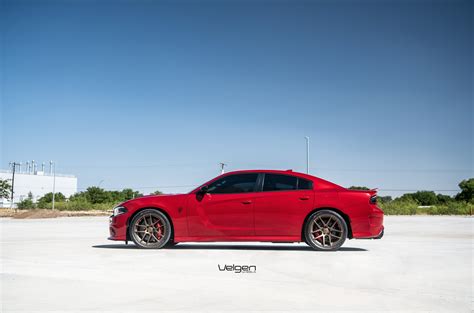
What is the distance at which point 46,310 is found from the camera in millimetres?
4727

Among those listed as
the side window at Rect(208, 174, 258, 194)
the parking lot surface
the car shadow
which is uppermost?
the side window at Rect(208, 174, 258, 194)

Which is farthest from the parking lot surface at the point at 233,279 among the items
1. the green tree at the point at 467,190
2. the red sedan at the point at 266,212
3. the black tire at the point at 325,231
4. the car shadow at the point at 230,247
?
the green tree at the point at 467,190

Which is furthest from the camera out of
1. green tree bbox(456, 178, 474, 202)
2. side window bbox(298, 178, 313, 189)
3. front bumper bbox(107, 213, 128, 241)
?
green tree bbox(456, 178, 474, 202)

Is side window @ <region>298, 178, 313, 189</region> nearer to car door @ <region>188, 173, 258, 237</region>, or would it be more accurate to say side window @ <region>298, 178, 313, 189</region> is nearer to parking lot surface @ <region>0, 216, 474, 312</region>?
car door @ <region>188, 173, 258, 237</region>

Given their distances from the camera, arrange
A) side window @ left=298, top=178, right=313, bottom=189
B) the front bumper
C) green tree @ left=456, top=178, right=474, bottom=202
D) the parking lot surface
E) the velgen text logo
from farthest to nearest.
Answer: green tree @ left=456, top=178, right=474, bottom=202
the front bumper
side window @ left=298, top=178, right=313, bottom=189
the velgen text logo
the parking lot surface

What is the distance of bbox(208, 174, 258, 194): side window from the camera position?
9.76m

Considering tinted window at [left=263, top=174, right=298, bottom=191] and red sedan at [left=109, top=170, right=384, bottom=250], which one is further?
tinted window at [left=263, top=174, right=298, bottom=191]

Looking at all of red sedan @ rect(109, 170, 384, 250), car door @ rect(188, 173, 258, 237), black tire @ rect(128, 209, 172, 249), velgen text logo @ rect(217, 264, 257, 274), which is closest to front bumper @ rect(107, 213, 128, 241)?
black tire @ rect(128, 209, 172, 249)

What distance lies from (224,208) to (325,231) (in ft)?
6.29

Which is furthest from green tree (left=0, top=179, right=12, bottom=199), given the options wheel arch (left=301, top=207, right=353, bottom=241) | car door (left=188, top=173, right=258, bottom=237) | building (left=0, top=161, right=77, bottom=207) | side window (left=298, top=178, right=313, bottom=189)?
wheel arch (left=301, top=207, right=353, bottom=241)

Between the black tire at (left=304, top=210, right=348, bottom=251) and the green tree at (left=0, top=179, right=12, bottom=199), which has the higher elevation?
the green tree at (left=0, top=179, right=12, bottom=199)

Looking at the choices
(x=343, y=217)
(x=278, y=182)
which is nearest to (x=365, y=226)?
(x=343, y=217)

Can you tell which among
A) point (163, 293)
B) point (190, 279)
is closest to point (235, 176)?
point (190, 279)

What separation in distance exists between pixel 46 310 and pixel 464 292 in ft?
14.6
